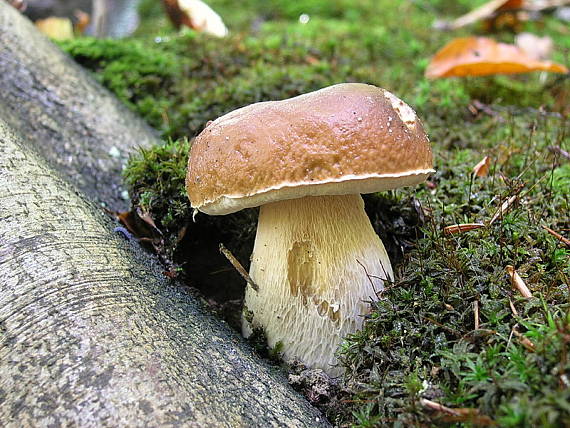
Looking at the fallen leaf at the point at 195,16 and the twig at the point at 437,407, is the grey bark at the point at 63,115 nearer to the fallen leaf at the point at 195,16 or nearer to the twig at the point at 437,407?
the fallen leaf at the point at 195,16

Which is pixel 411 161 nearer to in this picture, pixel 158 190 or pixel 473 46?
pixel 158 190

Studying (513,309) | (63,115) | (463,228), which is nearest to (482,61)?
(463,228)

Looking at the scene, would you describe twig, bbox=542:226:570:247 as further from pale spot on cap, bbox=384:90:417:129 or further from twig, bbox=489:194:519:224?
pale spot on cap, bbox=384:90:417:129

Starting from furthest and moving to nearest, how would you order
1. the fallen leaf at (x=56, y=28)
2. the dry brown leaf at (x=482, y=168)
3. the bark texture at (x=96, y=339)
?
1. the fallen leaf at (x=56, y=28)
2. the dry brown leaf at (x=482, y=168)
3. the bark texture at (x=96, y=339)

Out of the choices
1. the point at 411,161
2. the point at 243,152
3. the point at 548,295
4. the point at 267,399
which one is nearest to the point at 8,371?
the point at 267,399

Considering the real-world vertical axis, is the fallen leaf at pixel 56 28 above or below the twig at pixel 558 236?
above

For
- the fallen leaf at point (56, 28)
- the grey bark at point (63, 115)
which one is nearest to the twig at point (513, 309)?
the grey bark at point (63, 115)
